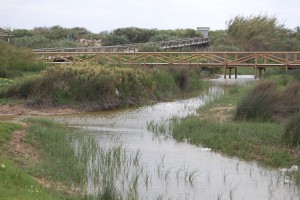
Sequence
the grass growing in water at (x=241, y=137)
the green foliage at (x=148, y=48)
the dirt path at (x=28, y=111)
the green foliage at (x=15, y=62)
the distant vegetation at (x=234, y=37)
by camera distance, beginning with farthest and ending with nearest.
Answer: the distant vegetation at (x=234, y=37) → the green foliage at (x=148, y=48) → the green foliage at (x=15, y=62) → the dirt path at (x=28, y=111) → the grass growing in water at (x=241, y=137)

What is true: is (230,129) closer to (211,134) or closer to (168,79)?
(211,134)

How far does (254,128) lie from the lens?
14383 millimetres

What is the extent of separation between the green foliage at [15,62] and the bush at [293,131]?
1585 cm

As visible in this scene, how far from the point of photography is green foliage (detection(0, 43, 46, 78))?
26.1 meters

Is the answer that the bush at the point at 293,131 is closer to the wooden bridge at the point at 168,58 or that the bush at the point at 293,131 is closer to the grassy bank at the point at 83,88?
the grassy bank at the point at 83,88

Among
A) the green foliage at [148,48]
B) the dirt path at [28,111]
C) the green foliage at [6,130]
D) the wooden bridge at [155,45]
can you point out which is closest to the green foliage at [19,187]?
the green foliage at [6,130]

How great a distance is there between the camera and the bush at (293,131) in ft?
41.3

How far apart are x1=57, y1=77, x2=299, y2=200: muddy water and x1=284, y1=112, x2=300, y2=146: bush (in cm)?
119

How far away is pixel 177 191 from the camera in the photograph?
1003cm

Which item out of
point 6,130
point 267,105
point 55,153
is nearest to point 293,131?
point 267,105

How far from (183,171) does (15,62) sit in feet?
60.7

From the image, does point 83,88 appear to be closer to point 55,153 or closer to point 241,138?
Result: point 241,138

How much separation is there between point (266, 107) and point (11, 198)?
31.8 feet

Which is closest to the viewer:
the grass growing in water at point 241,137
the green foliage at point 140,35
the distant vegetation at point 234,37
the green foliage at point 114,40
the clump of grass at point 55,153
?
→ the clump of grass at point 55,153
